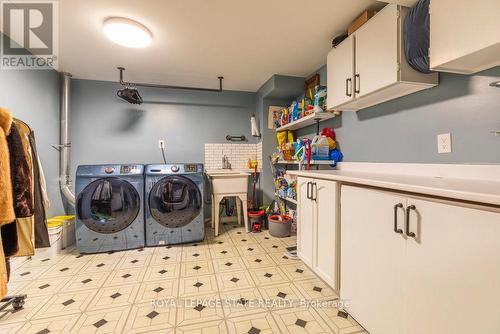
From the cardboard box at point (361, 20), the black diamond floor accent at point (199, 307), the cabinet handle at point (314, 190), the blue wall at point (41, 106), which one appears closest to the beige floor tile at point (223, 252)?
the black diamond floor accent at point (199, 307)

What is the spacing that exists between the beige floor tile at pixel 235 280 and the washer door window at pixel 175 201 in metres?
A: 0.96

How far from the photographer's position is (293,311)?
1.48 m

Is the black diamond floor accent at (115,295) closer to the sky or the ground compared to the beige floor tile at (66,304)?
closer to the ground

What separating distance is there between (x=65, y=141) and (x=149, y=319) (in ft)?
9.23

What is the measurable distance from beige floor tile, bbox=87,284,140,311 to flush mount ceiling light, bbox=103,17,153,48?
85.8 inches

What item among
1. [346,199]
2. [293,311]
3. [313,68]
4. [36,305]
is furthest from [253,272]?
[313,68]

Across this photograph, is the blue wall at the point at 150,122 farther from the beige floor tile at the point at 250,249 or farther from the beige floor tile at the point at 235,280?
the beige floor tile at the point at 235,280

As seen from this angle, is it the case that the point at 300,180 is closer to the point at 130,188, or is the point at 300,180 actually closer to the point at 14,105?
the point at 130,188

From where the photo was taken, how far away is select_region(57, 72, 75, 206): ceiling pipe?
2.94m

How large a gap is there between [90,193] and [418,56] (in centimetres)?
322

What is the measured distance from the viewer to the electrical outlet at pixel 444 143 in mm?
1345

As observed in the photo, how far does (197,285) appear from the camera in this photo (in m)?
1.80

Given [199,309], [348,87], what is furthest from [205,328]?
[348,87]

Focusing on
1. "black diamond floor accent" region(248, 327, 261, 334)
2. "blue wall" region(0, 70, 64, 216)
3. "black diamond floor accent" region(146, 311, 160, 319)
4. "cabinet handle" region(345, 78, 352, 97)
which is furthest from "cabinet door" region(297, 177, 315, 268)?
"blue wall" region(0, 70, 64, 216)
